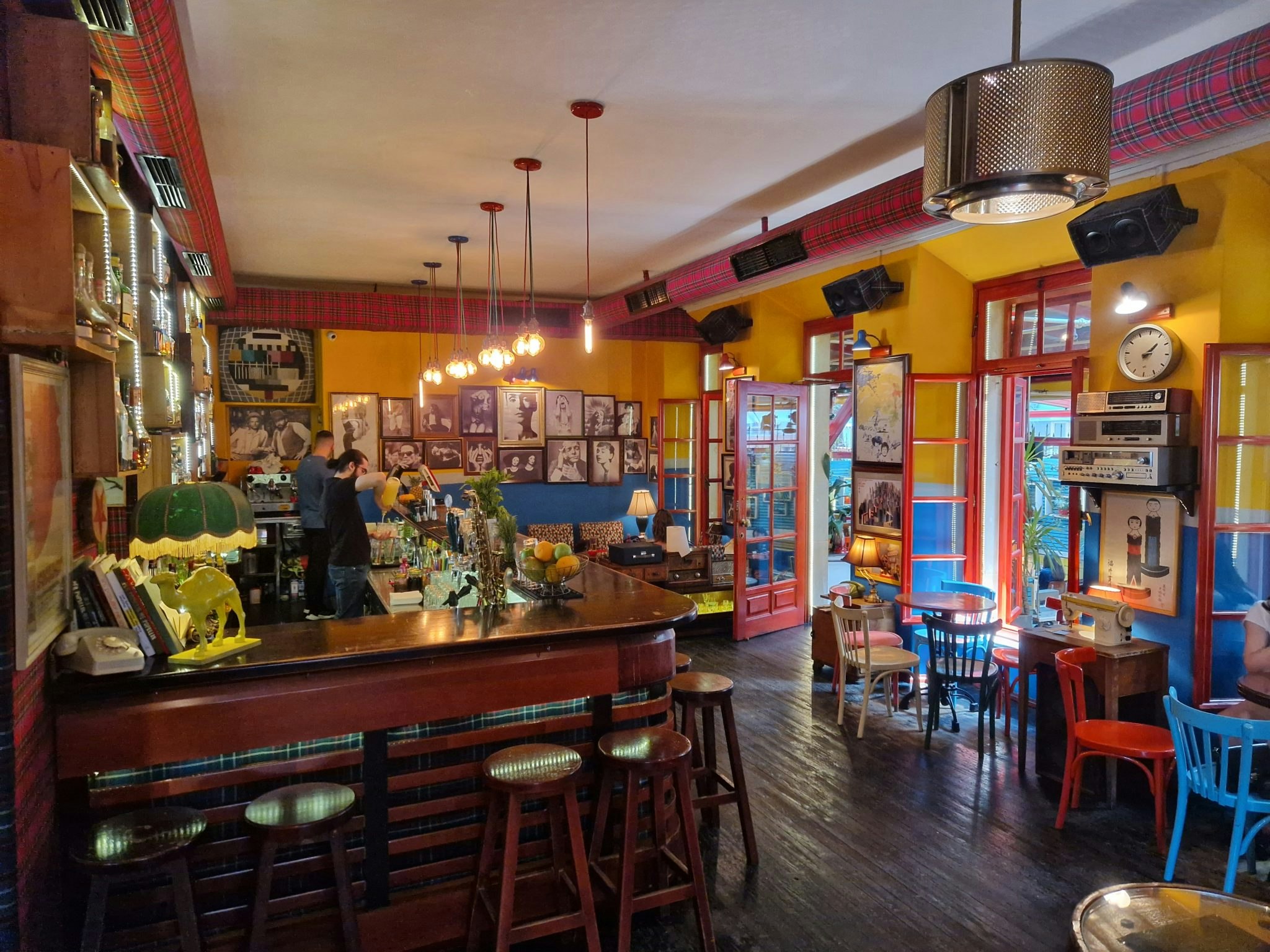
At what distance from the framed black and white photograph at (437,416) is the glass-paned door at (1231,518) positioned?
682 centimetres

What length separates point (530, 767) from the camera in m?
2.63

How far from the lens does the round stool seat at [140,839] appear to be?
204 centimetres

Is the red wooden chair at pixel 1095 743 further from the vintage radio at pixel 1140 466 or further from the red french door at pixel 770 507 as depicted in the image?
the red french door at pixel 770 507

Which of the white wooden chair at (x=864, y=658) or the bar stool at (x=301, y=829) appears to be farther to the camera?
the white wooden chair at (x=864, y=658)

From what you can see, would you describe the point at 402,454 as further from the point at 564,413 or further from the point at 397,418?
the point at 564,413

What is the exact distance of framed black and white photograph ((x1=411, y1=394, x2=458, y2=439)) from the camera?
874cm

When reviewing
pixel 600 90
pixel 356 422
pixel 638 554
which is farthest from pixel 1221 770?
pixel 356 422

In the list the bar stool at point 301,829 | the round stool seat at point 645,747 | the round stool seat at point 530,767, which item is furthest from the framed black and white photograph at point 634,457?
the bar stool at point 301,829

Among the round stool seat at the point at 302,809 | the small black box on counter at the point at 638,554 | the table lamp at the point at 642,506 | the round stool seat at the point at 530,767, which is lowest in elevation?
the round stool seat at the point at 302,809

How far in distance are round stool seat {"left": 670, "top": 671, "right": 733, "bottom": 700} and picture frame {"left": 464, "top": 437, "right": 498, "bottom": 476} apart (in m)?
5.71

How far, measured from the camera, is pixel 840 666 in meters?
5.21

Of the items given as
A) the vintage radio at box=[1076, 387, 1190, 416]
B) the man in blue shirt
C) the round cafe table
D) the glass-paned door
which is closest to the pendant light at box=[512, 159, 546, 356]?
the man in blue shirt

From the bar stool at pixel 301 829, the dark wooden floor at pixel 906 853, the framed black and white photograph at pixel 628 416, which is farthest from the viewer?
the framed black and white photograph at pixel 628 416

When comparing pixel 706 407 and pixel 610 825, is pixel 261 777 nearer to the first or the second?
pixel 610 825
